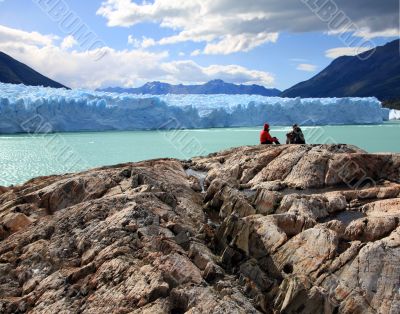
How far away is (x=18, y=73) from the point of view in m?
89.2

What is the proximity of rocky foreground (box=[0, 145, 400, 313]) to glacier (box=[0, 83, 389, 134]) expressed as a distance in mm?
28552

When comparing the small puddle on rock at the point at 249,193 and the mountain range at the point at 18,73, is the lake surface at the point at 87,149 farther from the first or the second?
the mountain range at the point at 18,73

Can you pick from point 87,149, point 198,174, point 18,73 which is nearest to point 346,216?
point 198,174

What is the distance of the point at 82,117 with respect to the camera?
130ft

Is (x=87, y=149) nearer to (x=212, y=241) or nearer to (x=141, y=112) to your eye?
(x=141, y=112)

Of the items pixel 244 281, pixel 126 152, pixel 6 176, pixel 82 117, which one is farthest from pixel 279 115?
pixel 244 281

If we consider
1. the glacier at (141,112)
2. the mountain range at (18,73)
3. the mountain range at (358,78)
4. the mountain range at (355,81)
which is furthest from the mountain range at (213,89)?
the glacier at (141,112)

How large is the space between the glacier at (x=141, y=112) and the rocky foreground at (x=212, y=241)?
93.7ft

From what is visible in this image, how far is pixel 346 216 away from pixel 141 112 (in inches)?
1361

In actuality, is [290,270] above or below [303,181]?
below

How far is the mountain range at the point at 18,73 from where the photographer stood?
83500 mm

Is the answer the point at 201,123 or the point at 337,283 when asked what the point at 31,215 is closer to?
the point at 337,283

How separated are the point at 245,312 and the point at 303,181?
3.93 m

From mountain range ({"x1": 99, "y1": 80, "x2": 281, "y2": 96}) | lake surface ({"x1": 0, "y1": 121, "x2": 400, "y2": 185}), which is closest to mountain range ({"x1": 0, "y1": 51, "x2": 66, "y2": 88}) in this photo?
lake surface ({"x1": 0, "y1": 121, "x2": 400, "y2": 185})
